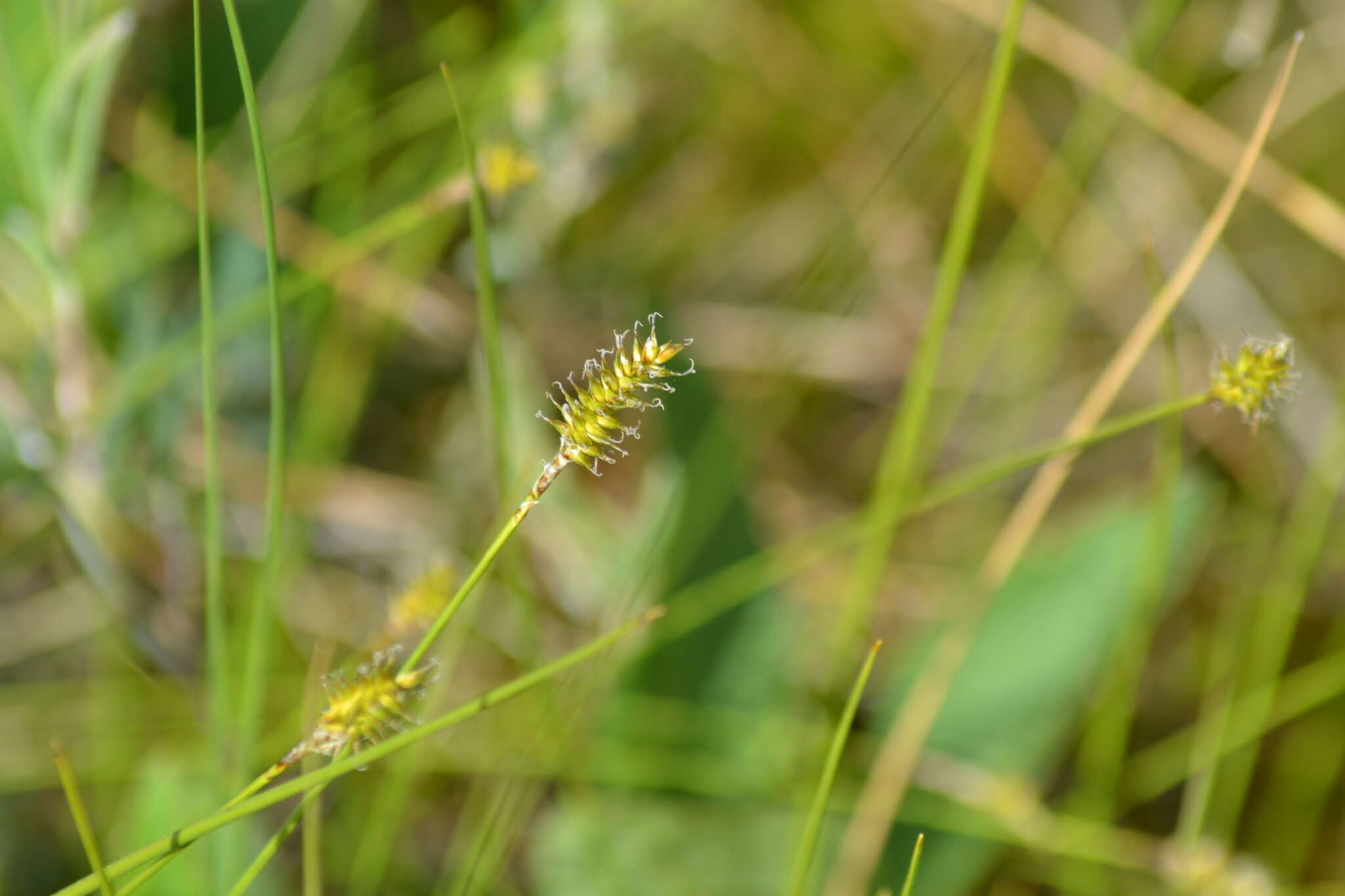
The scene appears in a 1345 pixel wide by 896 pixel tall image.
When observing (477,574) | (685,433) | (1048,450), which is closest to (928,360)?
(1048,450)

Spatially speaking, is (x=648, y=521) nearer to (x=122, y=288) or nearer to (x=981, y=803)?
(x=981, y=803)

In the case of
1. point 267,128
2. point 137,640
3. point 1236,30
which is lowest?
point 137,640

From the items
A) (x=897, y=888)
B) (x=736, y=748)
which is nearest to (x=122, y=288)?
(x=736, y=748)

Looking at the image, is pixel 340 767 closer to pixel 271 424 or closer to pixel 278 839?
pixel 278 839

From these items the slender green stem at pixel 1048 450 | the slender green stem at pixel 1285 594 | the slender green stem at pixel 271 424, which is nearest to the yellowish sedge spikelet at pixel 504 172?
the slender green stem at pixel 271 424

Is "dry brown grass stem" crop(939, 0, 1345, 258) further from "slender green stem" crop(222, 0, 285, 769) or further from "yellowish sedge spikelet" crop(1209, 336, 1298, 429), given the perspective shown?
"slender green stem" crop(222, 0, 285, 769)
